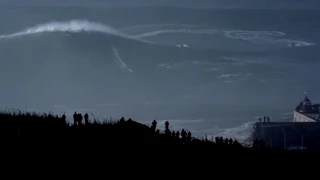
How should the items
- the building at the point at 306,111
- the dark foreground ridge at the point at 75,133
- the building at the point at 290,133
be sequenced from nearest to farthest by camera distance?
the dark foreground ridge at the point at 75,133
the building at the point at 290,133
the building at the point at 306,111

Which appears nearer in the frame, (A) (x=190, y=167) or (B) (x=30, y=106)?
(A) (x=190, y=167)

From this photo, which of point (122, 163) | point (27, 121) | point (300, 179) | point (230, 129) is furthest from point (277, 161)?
point (230, 129)

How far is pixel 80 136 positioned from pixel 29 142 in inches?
86.7

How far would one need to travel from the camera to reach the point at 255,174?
18.2 m

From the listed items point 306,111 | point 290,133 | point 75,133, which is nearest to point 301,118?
point 306,111

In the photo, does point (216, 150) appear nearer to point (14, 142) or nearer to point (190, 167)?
point (190, 167)

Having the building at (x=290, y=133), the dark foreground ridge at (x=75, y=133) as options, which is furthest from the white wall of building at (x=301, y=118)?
the dark foreground ridge at (x=75, y=133)

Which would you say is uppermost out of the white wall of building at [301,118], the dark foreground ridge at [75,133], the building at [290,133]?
the white wall of building at [301,118]

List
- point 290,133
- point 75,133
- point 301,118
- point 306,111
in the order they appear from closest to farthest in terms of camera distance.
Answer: point 75,133 → point 290,133 → point 301,118 → point 306,111

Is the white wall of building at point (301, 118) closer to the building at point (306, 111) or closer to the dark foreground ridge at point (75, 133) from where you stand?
the building at point (306, 111)

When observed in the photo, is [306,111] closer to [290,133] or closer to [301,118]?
[301,118]

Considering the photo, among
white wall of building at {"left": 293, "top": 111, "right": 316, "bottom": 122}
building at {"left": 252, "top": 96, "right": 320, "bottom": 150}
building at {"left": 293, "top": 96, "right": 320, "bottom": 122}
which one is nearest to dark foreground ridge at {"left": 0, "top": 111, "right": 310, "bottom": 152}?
building at {"left": 252, "top": 96, "right": 320, "bottom": 150}

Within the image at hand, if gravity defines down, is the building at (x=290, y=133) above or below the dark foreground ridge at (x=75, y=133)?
above

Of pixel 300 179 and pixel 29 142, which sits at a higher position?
pixel 29 142
